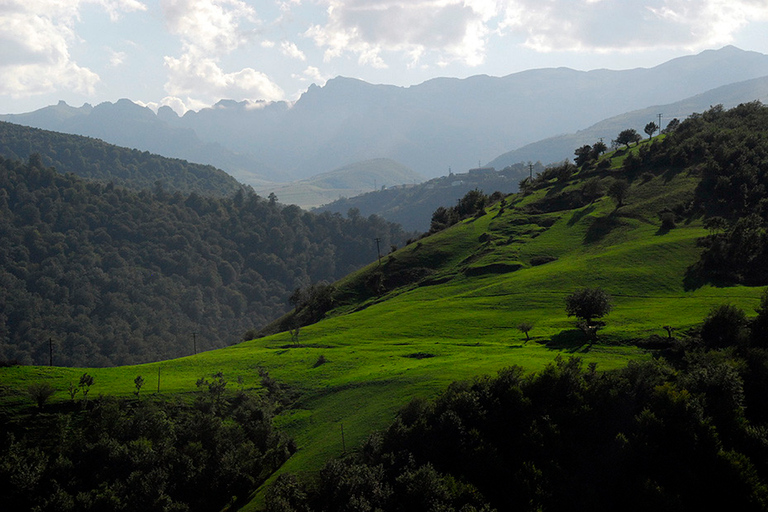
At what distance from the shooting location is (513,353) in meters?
53.0

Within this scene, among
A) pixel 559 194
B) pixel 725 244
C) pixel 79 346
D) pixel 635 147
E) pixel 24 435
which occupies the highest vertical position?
pixel 635 147

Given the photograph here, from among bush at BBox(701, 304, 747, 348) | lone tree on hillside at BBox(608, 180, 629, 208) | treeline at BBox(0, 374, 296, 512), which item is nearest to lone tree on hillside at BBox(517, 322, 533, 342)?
bush at BBox(701, 304, 747, 348)

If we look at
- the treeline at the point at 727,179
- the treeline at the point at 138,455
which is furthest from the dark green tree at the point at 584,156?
the treeline at the point at 138,455

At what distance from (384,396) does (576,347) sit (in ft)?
61.8

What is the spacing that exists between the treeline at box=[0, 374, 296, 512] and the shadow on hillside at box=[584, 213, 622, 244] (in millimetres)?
69224

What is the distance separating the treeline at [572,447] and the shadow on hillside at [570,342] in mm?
9009

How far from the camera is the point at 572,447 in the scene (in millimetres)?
38406

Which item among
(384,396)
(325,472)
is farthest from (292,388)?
(325,472)

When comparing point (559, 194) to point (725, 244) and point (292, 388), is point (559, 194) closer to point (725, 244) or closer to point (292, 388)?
point (725, 244)

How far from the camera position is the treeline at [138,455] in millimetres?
40344

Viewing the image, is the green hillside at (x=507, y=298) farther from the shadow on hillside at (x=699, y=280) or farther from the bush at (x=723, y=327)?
the bush at (x=723, y=327)

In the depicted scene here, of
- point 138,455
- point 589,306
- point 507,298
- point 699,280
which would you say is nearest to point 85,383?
point 138,455

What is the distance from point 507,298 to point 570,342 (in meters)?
20.7

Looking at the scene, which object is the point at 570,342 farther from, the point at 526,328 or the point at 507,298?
the point at 507,298
